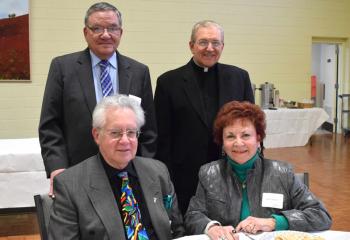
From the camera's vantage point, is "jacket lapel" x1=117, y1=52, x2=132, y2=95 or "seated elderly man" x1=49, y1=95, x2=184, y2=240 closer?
"seated elderly man" x1=49, y1=95, x2=184, y2=240

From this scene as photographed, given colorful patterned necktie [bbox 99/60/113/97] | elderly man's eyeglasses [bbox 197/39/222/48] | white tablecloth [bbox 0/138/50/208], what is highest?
elderly man's eyeglasses [bbox 197/39/222/48]

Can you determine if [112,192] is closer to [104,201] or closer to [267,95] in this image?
[104,201]

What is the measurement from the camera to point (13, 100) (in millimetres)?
6695

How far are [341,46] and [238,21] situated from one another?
3.04m

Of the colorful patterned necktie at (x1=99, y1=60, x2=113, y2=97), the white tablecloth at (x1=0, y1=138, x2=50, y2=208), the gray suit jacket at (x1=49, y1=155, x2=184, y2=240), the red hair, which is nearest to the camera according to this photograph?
the gray suit jacket at (x1=49, y1=155, x2=184, y2=240)

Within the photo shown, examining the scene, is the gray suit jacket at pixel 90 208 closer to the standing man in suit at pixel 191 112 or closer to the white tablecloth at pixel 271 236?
the white tablecloth at pixel 271 236

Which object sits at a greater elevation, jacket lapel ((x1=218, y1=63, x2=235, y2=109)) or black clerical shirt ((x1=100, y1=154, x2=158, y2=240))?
jacket lapel ((x1=218, y1=63, x2=235, y2=109))

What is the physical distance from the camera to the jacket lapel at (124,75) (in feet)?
6.75

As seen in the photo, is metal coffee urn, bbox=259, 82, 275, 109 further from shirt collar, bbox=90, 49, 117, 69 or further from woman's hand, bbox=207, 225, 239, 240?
woman's hand, bbox=207, 225, 239, 240

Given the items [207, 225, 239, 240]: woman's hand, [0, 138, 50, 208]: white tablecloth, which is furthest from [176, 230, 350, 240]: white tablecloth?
[0, 138, 50, 208]: white tablecloth

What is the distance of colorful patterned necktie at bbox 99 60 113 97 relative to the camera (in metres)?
2.04

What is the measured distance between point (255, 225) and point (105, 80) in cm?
104

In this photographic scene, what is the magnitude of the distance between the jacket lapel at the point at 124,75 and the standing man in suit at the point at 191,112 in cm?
37

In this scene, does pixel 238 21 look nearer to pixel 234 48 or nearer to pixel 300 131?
pixel 234 48
